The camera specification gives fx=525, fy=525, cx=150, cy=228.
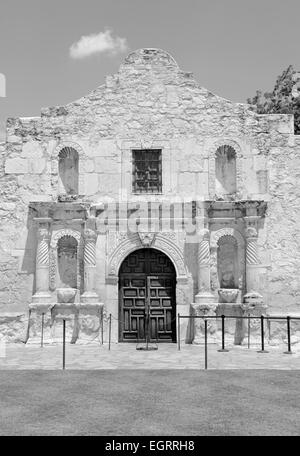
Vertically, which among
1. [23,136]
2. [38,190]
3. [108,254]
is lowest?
[108,254]

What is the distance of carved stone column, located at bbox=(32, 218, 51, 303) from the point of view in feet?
43.4

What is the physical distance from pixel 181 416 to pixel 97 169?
8612mm

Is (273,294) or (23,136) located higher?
(23,136)

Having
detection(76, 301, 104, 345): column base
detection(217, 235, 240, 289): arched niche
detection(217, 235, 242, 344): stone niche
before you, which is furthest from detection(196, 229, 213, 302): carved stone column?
detection(76, 301, 104, 345): column base

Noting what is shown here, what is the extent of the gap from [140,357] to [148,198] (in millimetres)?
4385

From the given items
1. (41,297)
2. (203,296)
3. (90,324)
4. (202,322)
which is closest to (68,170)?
(41,297)

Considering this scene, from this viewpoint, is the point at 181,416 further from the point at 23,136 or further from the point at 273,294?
the point at 23,136

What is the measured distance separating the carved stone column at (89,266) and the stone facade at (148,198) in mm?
27

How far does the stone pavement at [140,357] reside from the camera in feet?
33.0

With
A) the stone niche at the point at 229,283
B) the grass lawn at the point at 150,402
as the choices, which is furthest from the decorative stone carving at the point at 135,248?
the grass lawn at the point at 150,402

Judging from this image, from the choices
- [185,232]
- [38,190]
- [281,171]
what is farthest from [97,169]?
[281,171]

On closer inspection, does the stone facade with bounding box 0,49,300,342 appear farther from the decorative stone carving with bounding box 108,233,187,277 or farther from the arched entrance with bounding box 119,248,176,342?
the arched entrance with bounding box 119,248,176,342
